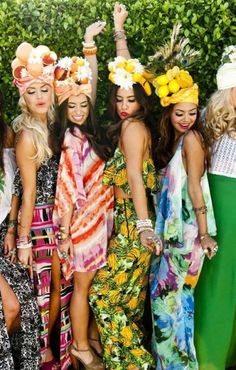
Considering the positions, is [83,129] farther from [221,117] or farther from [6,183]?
[221,117]

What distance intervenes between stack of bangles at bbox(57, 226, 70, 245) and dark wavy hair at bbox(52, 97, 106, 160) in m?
0.51

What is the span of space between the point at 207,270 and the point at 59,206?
111cm

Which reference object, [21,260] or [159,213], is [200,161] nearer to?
[159,213]

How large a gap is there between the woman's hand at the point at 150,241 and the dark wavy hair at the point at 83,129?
586mm

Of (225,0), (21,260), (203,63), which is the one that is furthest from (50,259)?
(225,0)

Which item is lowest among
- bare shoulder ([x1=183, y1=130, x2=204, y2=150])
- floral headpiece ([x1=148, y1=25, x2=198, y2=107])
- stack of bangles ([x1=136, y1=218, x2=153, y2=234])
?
stack of bangles ([x1=136, y1=218, x2=153, y2=234])

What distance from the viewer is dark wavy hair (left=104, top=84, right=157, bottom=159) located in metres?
4.88

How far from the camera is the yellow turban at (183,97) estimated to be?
4781 millimetres

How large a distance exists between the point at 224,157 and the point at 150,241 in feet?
2.46

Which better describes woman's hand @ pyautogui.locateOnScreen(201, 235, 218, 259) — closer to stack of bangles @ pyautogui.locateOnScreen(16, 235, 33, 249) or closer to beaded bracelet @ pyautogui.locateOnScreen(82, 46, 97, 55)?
stack of bangles @ pyautogui.locateOnScreen(16, 235, 33, 249)

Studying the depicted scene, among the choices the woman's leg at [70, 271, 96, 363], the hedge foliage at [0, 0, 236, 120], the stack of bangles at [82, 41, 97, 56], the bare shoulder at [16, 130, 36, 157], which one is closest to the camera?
the bare shoulder at [16, 130, 36, 157]

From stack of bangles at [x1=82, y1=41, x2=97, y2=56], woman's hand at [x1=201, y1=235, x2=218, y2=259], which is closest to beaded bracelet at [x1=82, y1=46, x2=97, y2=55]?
stack of bangles at [x1=82, y1=41, x2=97, y2=56]

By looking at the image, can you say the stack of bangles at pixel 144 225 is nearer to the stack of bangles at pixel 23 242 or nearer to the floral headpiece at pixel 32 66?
the stack of bangles at pixel 23 242

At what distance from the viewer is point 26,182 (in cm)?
477
